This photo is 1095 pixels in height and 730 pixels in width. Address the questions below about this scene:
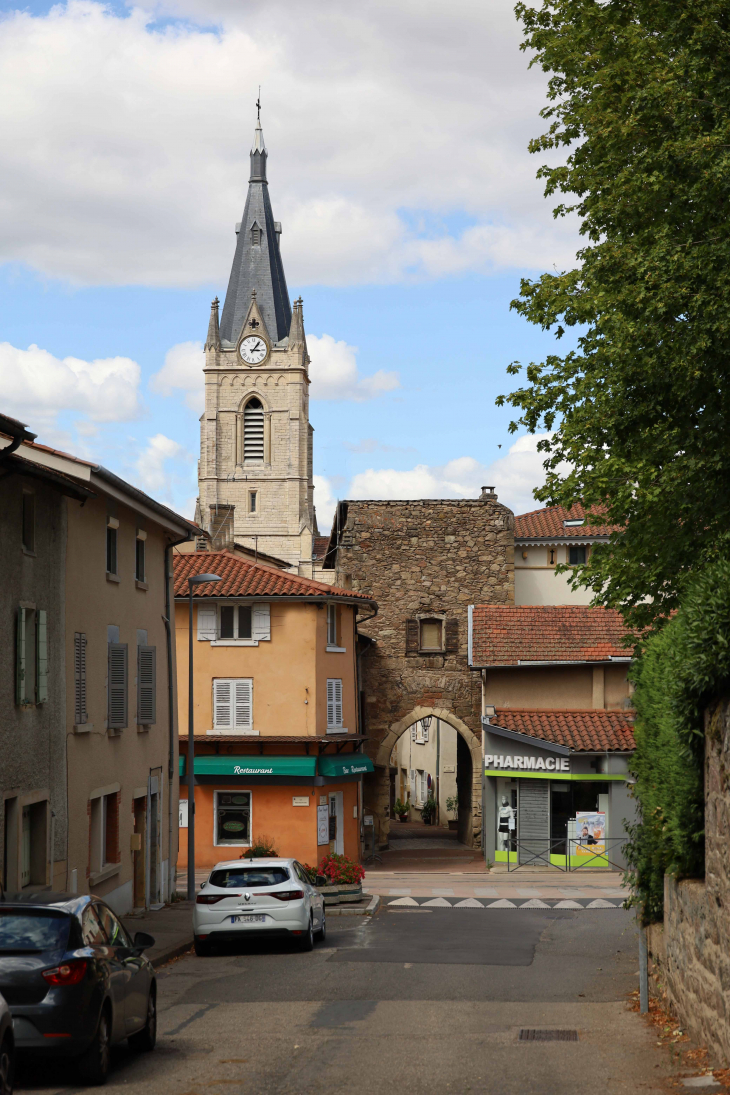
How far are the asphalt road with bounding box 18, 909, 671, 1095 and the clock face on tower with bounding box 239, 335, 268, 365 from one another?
95535mm

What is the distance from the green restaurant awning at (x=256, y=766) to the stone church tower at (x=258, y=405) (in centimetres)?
7400

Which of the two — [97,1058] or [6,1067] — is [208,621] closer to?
[97,1058]

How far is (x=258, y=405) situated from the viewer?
377 feet

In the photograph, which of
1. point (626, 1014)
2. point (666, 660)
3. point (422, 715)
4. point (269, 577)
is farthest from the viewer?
point (422, 715)

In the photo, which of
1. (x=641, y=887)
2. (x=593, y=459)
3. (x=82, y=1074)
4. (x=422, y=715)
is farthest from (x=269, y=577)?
(x=82, y=1074)

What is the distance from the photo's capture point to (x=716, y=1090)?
29.1ft

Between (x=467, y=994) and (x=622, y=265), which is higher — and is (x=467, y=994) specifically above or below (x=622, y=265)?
below

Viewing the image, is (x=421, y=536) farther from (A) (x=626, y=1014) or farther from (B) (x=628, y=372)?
(A) (x=626, y=1014)

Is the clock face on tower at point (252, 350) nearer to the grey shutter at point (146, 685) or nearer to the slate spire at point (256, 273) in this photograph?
the slate spire at point (256, 273)

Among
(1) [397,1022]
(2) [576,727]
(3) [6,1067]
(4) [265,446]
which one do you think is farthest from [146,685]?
(4) [265,446]

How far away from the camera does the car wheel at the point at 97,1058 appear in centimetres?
966

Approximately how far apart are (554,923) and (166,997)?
11.9m

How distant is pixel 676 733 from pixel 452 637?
36.7 m

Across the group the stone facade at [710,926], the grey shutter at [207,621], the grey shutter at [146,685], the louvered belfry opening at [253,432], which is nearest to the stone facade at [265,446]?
the louvered belfry opening at [253,432]
